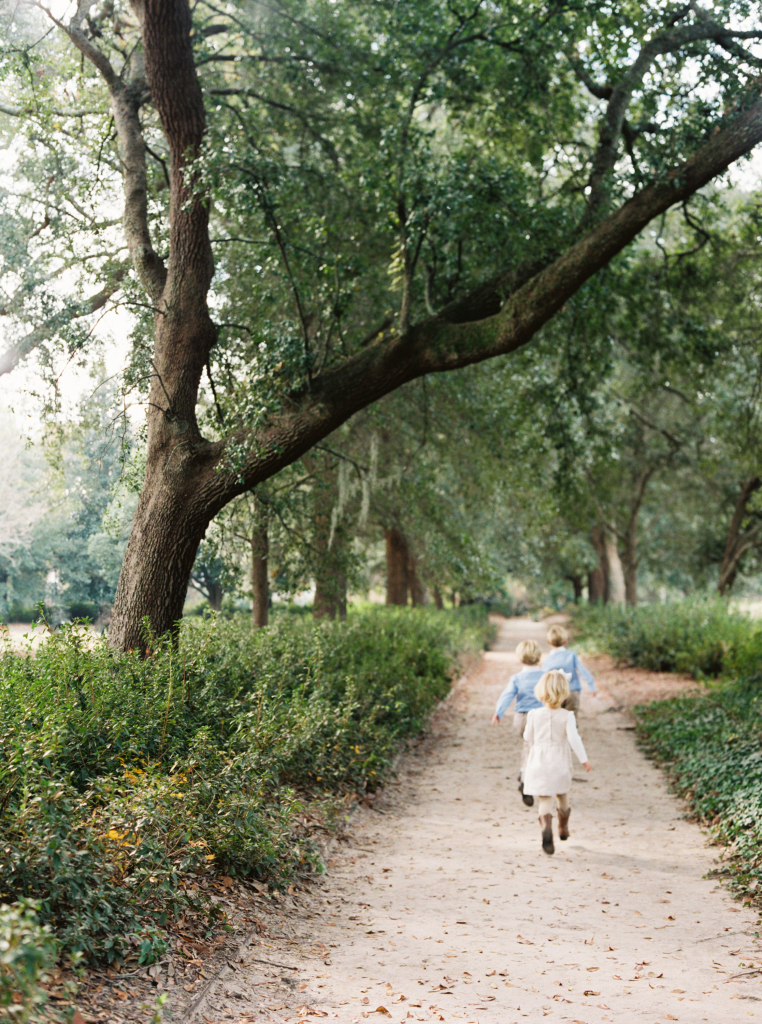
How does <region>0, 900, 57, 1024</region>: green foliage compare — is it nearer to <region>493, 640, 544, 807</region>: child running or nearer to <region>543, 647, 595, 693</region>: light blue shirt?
<region>493, 640, 544, 807</region>: child running

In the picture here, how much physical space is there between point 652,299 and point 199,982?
11413 mm

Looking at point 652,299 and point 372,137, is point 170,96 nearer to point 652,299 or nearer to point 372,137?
point 372,137

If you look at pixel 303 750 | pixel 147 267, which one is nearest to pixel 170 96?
pixel 147 267

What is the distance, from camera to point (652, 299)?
41.2 ft

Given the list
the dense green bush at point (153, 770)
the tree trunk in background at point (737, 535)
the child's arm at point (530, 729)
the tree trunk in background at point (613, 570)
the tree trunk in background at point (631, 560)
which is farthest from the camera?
the tree trunk in background at point (613, 570)

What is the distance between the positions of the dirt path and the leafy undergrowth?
0.25 m

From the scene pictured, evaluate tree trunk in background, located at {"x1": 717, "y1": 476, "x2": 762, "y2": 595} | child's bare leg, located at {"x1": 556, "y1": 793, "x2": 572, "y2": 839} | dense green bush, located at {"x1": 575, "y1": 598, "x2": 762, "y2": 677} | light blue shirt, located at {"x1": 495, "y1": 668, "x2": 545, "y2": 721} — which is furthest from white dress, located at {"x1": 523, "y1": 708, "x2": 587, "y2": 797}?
tree trunk in background, located at {"x1": 717, "y1": 476, "x2": 762, "y2": 595}

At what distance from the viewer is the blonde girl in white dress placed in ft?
21.6

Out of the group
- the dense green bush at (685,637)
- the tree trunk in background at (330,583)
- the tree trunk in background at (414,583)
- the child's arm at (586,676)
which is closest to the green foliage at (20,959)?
the child's arm at (586,676)

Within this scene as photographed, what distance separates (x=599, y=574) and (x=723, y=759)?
26.7m

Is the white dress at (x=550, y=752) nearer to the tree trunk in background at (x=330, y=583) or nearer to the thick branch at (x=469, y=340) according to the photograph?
the thick branch at (x=469, y=340)

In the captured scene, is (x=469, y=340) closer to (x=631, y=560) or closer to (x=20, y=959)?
(x=20, y=959)

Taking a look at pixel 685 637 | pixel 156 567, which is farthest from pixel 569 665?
pixel 685 637

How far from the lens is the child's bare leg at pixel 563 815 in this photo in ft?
22.1
